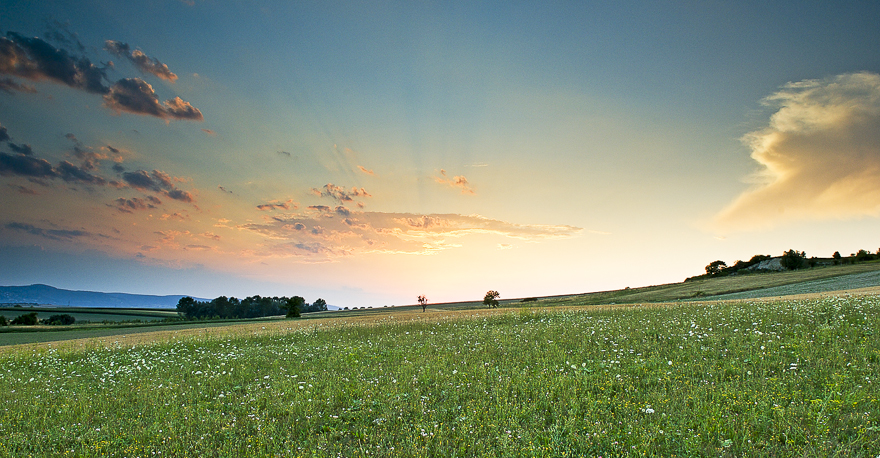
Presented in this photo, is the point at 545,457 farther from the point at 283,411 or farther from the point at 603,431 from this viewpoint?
the point at 283,411

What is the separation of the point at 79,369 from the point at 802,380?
24113 millimetres

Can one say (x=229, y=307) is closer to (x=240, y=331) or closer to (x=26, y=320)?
(x=26, y=320)

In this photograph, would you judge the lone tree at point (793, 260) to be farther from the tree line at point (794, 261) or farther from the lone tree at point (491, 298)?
the lone tree at point (491, 298)

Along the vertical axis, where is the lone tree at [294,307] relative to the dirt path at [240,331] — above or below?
below

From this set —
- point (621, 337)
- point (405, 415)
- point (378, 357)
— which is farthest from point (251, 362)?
point (621, 337)

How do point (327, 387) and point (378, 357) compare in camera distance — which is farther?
point (378, 357)

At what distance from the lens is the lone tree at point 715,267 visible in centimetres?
14988

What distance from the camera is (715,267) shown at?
152625mm

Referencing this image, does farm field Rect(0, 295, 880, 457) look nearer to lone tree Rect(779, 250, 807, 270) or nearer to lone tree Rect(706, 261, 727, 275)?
lone tree Rect(779, 250, 807, 270)

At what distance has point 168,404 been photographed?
32.1 feet

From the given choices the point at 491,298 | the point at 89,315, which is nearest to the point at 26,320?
the point at 89,315

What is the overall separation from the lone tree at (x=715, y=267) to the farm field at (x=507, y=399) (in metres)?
162

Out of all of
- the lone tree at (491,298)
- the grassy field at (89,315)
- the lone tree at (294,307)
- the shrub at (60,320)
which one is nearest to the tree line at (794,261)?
the lone tree at (491,298)

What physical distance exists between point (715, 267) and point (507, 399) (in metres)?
179
